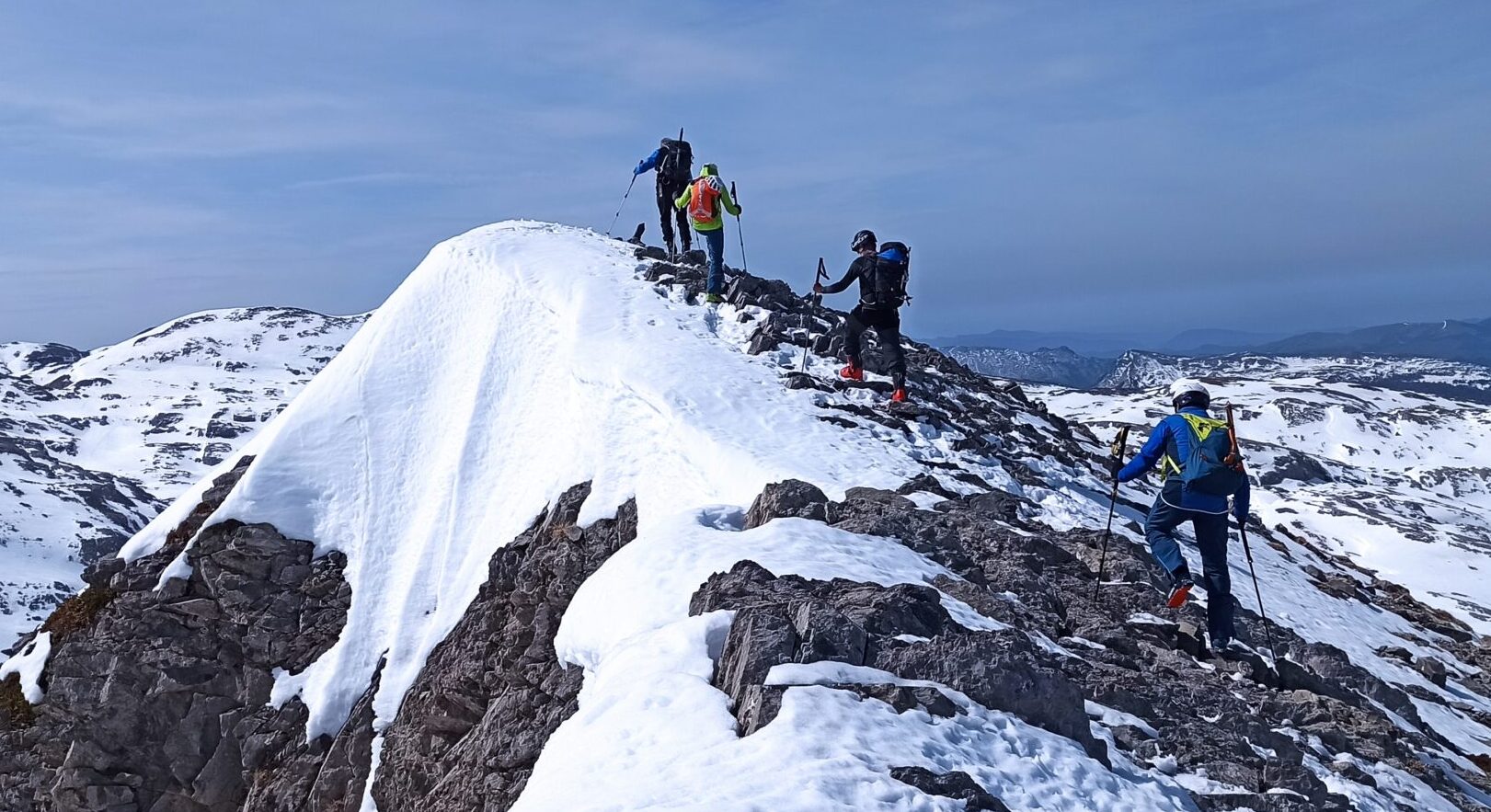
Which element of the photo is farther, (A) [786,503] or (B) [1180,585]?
(A) [786,503]

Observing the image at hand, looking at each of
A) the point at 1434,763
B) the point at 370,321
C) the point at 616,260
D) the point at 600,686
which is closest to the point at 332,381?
the point at 370,321

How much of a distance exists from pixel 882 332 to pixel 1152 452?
8.88 m

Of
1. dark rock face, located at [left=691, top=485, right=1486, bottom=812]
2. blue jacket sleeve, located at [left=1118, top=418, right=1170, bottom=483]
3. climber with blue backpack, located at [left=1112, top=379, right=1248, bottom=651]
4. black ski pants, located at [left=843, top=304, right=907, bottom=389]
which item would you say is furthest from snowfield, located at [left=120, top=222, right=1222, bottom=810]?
climber with blue backpack, located at [left=1112, top=379, right=1248, bottom=651]

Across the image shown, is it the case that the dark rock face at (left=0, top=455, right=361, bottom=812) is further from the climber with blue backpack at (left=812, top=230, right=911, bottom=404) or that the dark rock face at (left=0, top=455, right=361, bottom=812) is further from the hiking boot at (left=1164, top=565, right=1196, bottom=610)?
the hiking boot at (left=1164, top=565, right=1196, bottom=610)

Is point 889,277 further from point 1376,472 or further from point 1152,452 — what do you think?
point 1376,472

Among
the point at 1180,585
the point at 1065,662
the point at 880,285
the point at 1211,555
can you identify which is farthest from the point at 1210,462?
the point at 880,285

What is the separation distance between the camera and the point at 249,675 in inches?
832

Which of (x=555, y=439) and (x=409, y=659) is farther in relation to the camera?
(x=555, y=439)

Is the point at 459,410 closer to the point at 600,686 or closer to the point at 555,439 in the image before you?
the point at 555,439

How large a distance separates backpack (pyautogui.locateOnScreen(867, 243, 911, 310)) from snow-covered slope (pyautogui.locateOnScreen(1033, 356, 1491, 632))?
27118 millimetres

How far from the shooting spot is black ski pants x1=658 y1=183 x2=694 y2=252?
30.9m

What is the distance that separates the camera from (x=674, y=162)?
30438mm

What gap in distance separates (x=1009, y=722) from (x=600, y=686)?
402 cm

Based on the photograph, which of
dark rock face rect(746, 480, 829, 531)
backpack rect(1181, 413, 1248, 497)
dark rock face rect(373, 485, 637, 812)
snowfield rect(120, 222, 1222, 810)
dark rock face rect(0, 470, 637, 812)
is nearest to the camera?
snowfield rect(120, 222, 1222, 810)
